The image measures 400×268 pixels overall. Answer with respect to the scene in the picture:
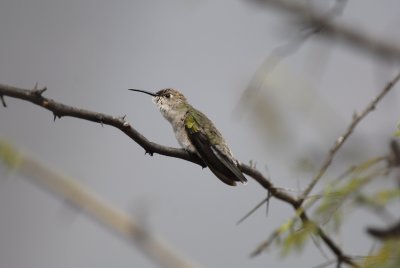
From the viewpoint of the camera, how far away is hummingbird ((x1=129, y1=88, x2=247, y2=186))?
175 inches

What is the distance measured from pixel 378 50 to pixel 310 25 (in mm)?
1991

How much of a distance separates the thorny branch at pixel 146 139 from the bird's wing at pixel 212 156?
2.33 feet

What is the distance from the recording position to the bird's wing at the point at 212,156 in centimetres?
439

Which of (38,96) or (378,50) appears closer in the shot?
→ (38,96)


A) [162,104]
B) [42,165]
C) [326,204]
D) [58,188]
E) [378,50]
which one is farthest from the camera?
[162,104]

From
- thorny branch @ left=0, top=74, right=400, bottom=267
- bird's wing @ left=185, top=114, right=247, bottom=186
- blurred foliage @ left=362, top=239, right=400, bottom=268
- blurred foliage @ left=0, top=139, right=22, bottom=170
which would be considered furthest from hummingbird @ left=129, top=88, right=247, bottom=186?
blurred foliage @ left=362, top=239, right=400, bottom=268

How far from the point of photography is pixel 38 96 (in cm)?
276

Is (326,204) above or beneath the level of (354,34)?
beneath

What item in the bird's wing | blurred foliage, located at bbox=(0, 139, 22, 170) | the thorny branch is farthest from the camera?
the bird's wing

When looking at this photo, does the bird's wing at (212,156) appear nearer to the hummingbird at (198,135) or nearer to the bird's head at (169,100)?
the hummingbird at (198,135)

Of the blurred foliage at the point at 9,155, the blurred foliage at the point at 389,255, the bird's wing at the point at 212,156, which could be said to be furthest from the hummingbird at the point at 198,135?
the blurred foliage at the point at 389,255

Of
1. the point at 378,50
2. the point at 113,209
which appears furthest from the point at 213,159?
the point at 378,50

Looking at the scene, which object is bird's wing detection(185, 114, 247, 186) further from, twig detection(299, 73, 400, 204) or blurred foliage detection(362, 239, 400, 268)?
blurred foliage detection(362, 239, 400, 268)

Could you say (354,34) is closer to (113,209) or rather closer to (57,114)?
(113,209)
